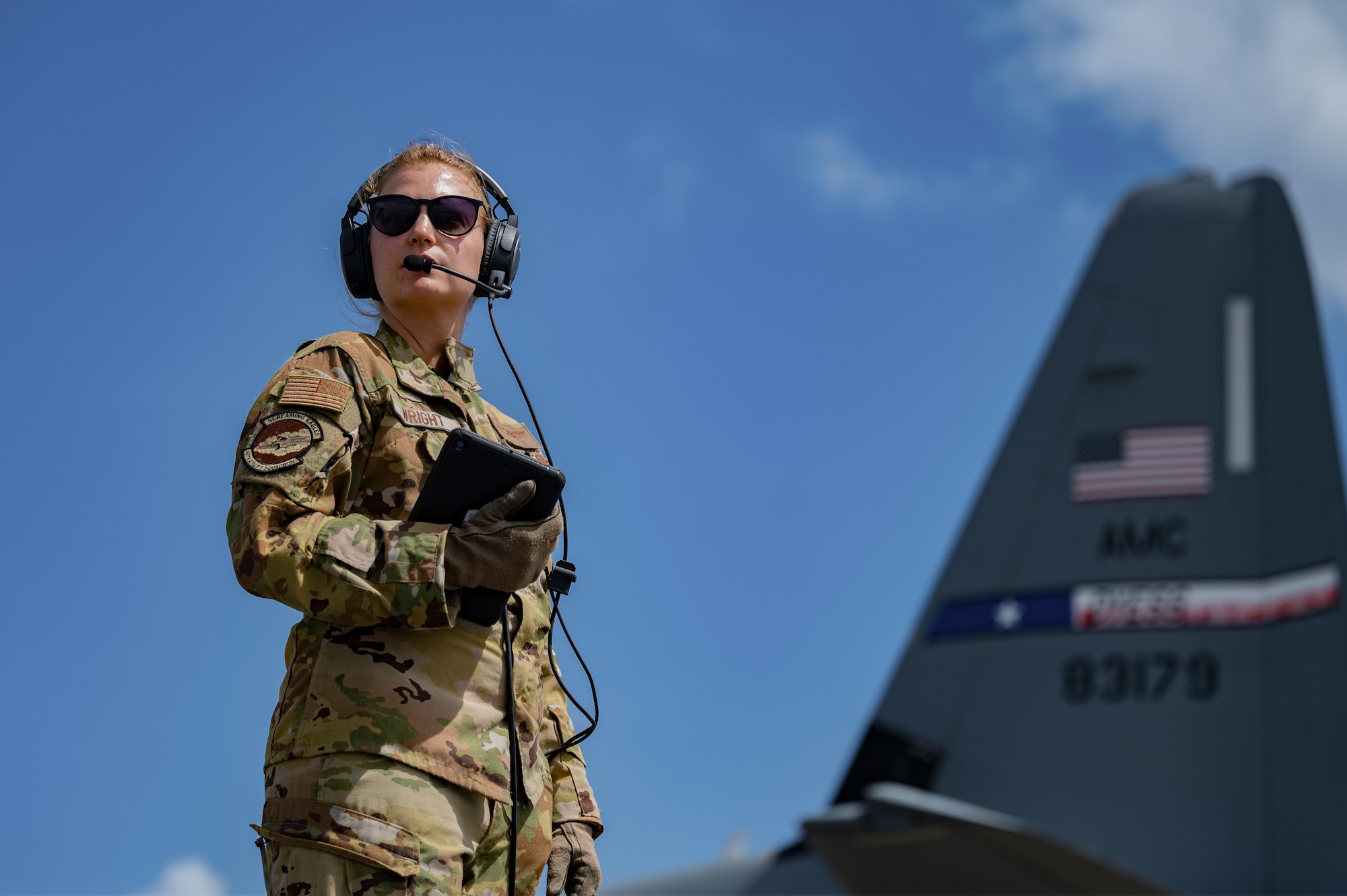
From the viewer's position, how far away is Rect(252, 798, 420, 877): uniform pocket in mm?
1871

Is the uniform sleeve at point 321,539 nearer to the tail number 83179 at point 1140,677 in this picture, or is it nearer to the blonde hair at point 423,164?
the blonde hair at point 423,164

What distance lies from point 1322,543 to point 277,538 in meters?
7.22

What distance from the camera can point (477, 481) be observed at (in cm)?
202

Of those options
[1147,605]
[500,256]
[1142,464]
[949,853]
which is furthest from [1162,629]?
[500,256]

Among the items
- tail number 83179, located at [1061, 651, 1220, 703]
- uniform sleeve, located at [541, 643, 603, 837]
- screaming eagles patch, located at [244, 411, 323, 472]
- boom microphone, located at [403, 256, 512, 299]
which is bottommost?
uniform sleeve, located at [541, 643, 603, 837]

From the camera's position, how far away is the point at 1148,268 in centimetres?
888

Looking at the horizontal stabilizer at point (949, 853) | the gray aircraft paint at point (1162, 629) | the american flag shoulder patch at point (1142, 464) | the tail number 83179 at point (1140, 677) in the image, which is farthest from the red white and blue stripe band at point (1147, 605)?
the horizontal stabilizer at point (949, 853)

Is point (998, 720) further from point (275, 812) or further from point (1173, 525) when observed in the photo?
point (275, 812)

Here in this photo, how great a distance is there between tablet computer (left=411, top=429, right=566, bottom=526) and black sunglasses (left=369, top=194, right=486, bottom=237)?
0.51 m

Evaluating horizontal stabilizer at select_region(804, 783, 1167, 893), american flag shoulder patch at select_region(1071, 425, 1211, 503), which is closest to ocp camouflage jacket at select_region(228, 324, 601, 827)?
horizontal stabilizer at select_region(804, 783, 1167, 893)

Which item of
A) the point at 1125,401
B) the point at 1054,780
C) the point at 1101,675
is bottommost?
the point at 1054,780

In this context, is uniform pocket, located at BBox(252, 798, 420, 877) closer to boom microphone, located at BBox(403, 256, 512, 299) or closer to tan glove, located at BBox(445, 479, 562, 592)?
tan glove, located at BBox(445, 479, 562, 592)

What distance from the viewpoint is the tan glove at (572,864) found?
229cm

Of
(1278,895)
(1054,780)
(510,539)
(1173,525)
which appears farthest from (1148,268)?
(510,539)
